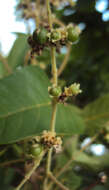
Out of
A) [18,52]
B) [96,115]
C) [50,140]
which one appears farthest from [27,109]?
[18,52]

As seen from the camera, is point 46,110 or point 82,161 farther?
point 82,161

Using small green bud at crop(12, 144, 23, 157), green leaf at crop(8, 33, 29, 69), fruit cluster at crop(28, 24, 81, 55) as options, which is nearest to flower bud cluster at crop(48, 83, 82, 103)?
fruit cluster at crop(28, 24, 81, 55)

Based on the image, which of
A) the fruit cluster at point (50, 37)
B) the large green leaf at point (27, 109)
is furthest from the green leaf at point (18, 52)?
the fruit cluster at point (50, 37)

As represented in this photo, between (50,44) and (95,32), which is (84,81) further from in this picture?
(50,44)

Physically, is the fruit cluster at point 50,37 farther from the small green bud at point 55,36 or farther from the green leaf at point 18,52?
the green leaf at point 18,52

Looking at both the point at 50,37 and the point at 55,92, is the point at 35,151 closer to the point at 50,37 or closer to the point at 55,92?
the point at 55,92

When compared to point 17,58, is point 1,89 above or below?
below

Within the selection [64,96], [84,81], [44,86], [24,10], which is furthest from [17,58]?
[64,96]
